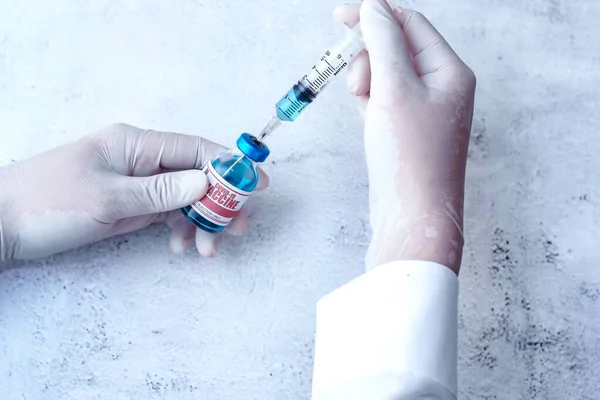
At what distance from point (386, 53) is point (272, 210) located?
0.36 metres

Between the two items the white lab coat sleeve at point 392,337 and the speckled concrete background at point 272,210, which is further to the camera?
the speckled concrete background at point 272,210

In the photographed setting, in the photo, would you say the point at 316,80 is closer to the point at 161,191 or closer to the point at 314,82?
the point at 314,82

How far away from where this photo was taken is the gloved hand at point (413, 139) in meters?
1.02

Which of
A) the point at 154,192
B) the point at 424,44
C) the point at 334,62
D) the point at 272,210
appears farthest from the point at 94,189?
the point at 424,44

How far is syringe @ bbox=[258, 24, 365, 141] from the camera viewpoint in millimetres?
1100

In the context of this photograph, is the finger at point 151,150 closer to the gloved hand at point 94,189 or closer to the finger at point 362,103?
the gloved hand at point 94,189

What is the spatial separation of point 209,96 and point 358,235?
0.40 metres

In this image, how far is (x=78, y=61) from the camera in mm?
1302

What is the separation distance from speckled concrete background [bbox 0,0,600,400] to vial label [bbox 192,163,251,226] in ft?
0.43

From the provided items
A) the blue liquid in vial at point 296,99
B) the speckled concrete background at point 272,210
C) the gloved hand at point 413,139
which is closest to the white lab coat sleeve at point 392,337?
the gloved hand at point 413,139

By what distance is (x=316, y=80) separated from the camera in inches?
43.3

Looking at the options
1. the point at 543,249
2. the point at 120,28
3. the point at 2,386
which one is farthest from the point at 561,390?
the point at 120,28

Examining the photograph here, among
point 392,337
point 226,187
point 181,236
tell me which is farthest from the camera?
point 181,236

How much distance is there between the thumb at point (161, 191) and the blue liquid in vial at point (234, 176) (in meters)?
0.03
